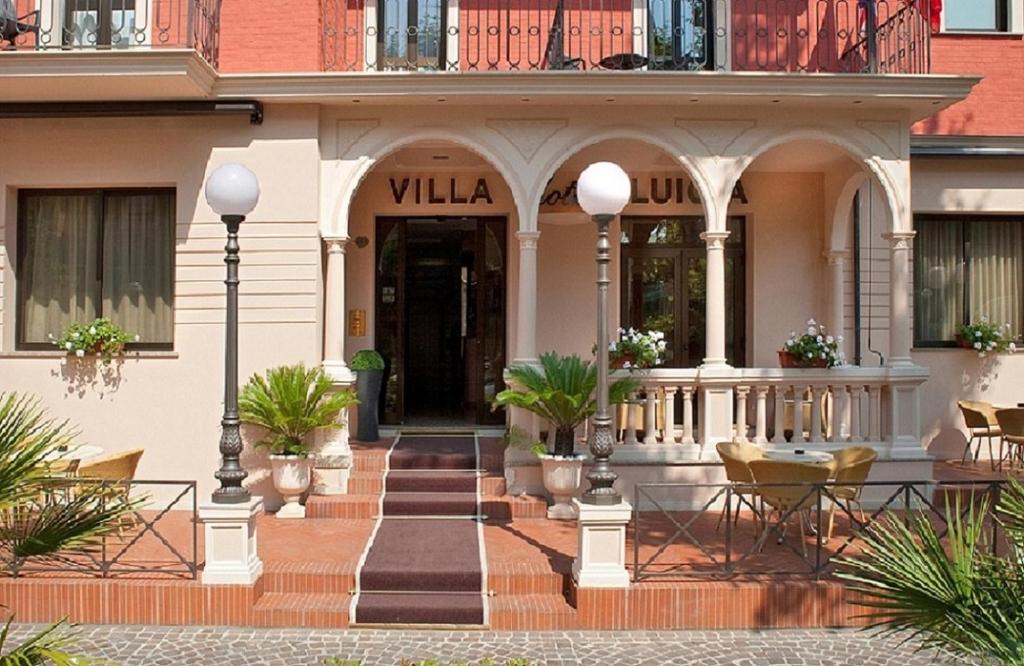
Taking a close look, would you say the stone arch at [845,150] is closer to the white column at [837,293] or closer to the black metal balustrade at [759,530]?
the white column at [837,293]

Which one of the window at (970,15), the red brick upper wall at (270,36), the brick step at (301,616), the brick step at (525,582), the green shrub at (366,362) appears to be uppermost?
the window at (970,15)

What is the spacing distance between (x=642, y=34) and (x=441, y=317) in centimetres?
461

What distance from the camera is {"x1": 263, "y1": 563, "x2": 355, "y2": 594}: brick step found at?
646cm

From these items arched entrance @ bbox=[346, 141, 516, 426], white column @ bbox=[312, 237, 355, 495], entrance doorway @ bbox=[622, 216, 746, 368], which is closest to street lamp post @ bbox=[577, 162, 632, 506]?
white column @ bbox=[312, 237, 355, 495]

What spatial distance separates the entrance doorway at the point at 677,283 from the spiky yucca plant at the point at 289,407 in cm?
470

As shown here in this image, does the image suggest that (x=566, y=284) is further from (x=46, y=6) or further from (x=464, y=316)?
(x=46, y=6)

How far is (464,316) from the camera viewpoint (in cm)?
1174

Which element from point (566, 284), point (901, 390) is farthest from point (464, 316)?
point (901, 390)

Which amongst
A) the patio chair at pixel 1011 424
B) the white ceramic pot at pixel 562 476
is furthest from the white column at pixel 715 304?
the patio chair at pixel 1011 424

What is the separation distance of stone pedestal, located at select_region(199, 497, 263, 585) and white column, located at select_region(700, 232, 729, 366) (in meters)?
5.08

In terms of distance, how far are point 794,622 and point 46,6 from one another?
993cm

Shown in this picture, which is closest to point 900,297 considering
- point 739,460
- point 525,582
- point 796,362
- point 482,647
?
point 796,362

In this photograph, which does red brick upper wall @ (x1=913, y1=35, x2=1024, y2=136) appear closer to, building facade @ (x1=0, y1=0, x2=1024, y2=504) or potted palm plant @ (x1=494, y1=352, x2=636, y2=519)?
building facade @ (x1=0, y1=0, x2=1024, y2=504)

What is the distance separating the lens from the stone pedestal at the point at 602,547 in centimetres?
610
